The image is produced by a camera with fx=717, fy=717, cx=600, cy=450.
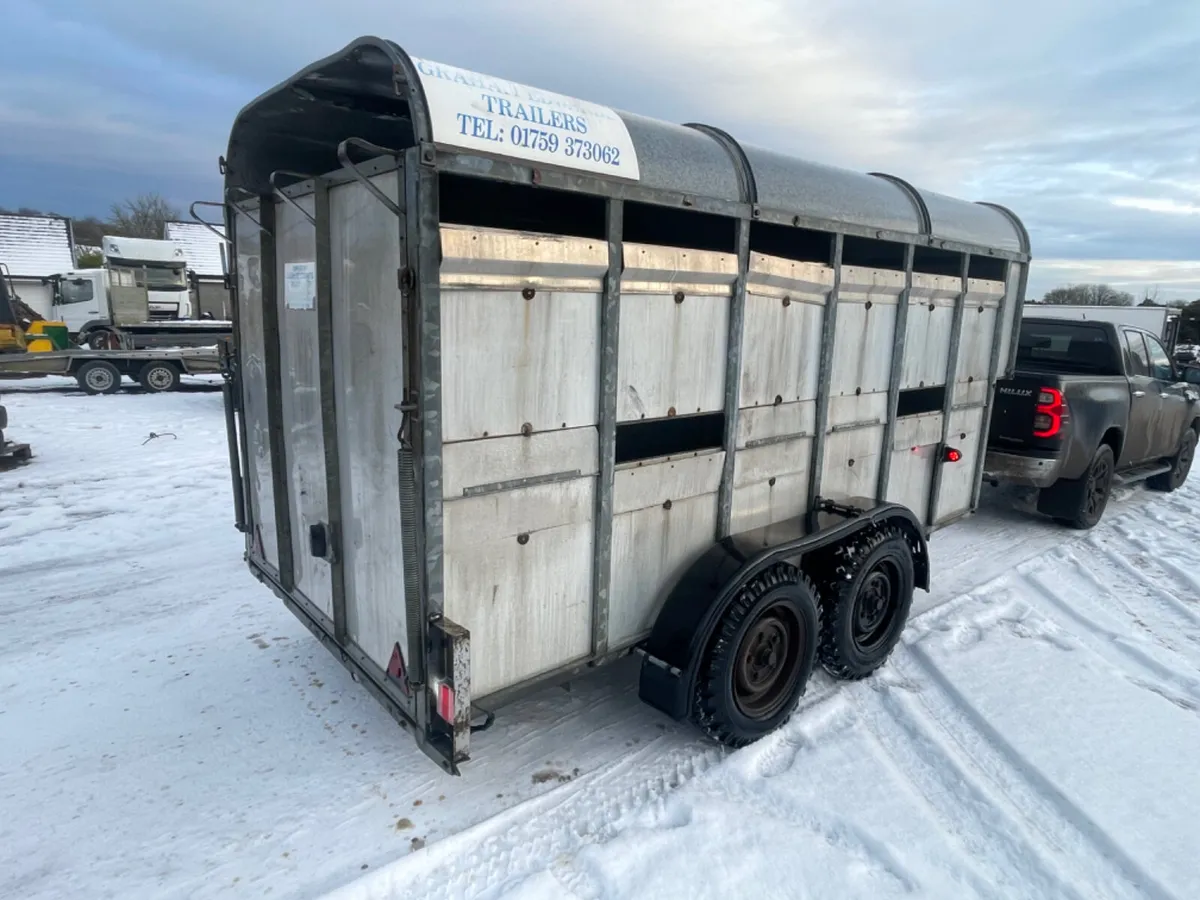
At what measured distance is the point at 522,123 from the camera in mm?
2467

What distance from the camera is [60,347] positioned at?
16.9 m

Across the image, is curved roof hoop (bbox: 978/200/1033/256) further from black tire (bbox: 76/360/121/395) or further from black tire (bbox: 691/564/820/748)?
black tire (bbox: 76/360/121/395)

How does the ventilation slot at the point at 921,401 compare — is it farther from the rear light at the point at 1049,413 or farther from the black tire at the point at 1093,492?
the black tire at the point at 1093,492

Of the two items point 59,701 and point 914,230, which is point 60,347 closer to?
point 59,701

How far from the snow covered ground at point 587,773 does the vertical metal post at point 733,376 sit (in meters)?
1.14

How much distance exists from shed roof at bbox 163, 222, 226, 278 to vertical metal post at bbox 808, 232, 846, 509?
31208 millimetres

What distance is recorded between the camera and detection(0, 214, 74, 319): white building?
3219 centimetres

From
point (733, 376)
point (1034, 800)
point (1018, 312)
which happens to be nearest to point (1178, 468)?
point (1018, 312)

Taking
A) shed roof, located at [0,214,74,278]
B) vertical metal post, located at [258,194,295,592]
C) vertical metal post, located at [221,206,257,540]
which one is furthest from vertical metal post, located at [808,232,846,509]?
shed roof, located at [0,214,74,278]

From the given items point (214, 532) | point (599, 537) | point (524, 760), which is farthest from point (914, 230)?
point (214, 532)

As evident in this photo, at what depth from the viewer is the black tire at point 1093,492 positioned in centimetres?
688

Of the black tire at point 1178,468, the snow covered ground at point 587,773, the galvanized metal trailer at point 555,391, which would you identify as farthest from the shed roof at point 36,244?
the black tire at point 1178,468

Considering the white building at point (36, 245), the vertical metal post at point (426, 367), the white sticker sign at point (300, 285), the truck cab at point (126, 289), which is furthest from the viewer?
the white building at point (36, 245)

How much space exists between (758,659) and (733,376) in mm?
1410
